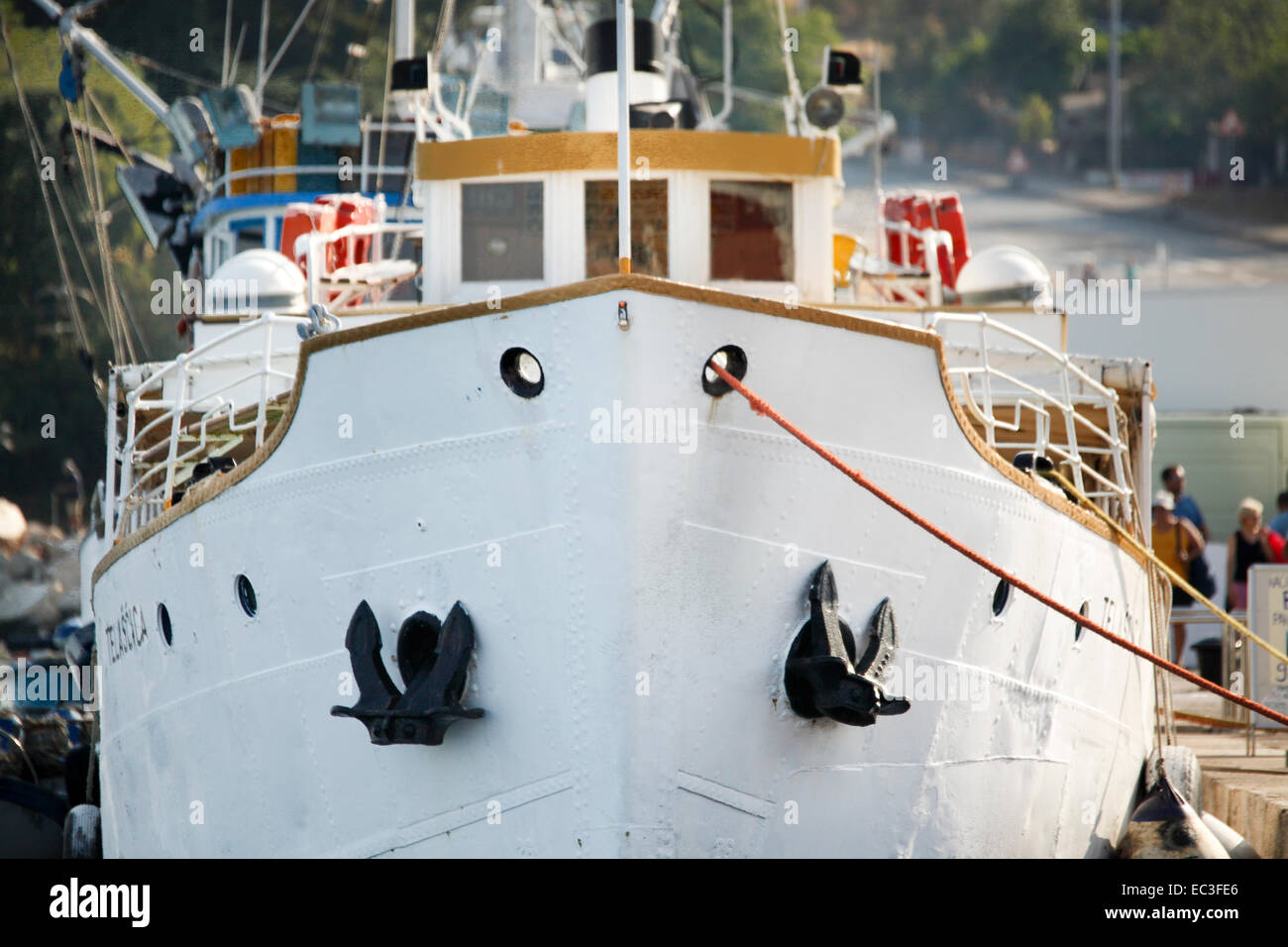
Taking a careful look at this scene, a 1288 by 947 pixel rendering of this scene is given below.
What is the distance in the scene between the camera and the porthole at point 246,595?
9.48 meters

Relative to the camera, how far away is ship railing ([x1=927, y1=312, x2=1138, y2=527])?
9922 millimetres

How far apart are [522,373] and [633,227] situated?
346 cm

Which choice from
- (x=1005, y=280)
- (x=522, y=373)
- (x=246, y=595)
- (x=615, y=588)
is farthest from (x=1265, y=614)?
(x=246, y=595)

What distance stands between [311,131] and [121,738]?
865cm

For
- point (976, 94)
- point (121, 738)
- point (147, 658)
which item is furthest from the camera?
point (976, 94)

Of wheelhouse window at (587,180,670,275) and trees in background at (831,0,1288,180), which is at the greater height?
trees in background at (831,0,1288,180)

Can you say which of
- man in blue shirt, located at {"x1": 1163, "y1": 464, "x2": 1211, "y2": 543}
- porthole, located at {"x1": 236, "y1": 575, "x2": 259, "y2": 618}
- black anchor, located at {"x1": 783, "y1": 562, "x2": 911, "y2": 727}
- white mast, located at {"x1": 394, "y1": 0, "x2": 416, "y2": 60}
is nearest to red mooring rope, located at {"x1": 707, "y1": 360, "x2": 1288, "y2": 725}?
black anchor, located at {"x1": 783, "y1": 562, "x2": 911, "y2": 727}

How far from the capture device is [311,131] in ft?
60.1

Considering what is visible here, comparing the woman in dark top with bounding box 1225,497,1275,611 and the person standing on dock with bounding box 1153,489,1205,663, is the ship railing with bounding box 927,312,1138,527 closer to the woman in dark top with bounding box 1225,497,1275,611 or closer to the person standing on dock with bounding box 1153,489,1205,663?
the person standing on dock with bounding box 1153,489,1205,663

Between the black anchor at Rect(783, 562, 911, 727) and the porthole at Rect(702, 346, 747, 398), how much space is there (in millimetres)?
1045

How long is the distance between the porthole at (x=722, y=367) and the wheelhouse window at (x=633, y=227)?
312 cm

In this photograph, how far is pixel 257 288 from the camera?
1254 centimetres
